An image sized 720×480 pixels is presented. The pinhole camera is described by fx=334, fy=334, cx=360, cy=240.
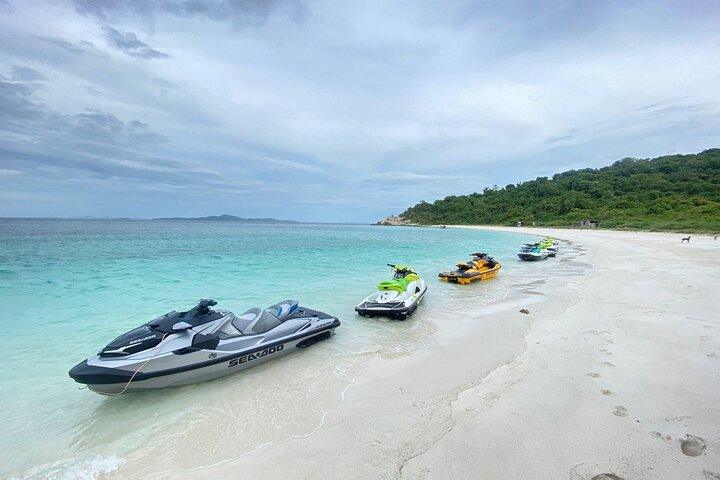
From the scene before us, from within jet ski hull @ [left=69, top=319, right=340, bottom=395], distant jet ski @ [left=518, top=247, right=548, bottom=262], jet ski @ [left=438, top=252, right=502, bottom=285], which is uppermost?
jet ski hull @ [left=69, top=319, right=340, bottom=395]

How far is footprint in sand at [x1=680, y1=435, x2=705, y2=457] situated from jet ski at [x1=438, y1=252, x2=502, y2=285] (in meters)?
11.3

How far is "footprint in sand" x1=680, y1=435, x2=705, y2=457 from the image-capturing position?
11.1 ft

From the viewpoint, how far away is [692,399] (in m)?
4.42

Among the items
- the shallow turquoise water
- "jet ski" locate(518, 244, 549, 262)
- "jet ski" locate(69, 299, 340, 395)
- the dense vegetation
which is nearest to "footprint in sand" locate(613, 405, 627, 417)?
the shallow turquoise water

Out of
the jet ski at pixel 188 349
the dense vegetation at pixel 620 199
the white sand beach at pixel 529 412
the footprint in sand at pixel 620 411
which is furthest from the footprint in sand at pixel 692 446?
the dense vegetation at pixel 620 199

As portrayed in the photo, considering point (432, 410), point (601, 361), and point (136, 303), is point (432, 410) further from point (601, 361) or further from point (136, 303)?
point (136, 303)

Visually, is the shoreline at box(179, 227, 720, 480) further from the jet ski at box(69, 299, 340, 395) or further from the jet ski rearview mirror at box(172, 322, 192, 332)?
A: the jet ski rearview mirror at box(172, 322, 192, 332)

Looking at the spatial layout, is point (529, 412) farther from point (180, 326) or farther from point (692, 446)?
point (180, 326)

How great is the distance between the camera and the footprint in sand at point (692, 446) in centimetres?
337

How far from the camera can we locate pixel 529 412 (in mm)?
4340

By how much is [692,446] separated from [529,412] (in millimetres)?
1528

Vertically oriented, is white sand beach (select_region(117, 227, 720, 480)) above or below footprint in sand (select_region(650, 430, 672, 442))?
below

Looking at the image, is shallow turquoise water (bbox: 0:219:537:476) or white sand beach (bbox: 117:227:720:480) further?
shallow turquoise water (bbox: 0:219:537:476)

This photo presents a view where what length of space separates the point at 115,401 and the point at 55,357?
3.07 m
